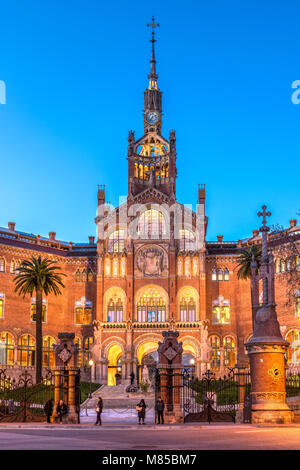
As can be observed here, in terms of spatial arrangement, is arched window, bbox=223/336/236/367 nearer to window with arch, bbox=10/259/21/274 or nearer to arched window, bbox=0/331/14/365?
arched window, bbox=0/331/14/365

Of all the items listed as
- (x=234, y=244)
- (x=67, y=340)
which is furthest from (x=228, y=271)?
(x=67, y=340)

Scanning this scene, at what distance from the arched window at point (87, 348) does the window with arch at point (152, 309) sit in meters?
6.67

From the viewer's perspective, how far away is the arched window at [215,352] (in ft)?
238

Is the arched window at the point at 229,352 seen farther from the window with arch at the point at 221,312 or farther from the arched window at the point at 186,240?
the arched window at the point at 186,240

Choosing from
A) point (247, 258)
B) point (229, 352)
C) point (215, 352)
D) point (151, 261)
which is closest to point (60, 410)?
point (247, 258)

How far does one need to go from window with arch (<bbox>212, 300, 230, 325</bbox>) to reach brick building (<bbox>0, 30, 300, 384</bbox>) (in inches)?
4.5

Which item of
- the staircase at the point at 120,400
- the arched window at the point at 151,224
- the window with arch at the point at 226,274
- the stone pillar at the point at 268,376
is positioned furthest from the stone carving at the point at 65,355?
the window with arch at the point at 226,274

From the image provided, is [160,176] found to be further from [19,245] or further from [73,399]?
[73,399]

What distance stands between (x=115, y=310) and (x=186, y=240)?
1143 centimetres

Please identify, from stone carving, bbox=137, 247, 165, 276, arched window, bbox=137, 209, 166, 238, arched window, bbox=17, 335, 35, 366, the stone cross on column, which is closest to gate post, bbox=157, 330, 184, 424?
the stone cross on column

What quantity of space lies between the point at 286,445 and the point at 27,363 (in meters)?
56.7

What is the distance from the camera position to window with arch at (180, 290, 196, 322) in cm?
7300

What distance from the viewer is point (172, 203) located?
76.1 metres

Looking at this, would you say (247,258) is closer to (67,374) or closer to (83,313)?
(83,313)
